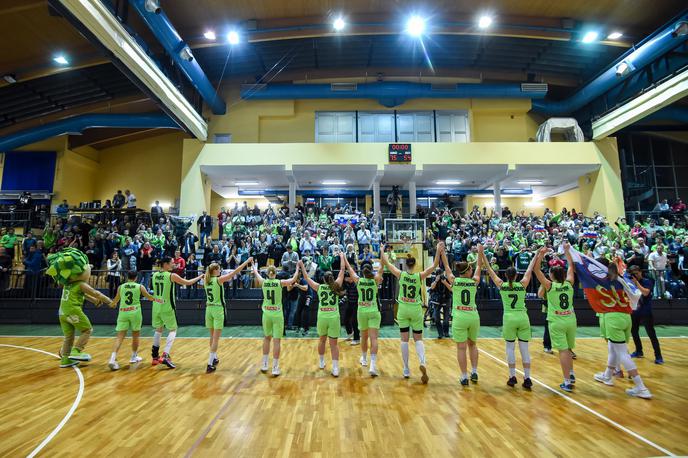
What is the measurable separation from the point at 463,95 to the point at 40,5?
62.6 ft

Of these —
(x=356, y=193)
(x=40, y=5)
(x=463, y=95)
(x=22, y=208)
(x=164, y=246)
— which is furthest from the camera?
(x=356, y=193)

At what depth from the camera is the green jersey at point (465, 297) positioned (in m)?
5.26

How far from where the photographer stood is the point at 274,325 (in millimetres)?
5844

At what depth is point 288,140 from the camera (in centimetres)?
2078

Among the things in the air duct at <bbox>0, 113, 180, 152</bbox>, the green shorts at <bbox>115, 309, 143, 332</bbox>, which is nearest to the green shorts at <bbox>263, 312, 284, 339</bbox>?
the green shorts at <bbox>115, 309, 143, 332</bbox>

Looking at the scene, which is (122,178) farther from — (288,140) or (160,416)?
(160,416)

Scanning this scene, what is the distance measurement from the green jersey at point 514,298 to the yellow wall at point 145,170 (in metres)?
22.1

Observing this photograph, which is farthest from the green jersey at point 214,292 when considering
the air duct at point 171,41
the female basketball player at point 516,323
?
the air duct at point 171,41

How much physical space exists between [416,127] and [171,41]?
45.2 feet

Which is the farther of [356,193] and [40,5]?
[356,193]

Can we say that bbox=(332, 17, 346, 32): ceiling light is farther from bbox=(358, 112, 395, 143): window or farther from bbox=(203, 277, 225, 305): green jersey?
bbox=(203, 277, 225, 305): green jersey

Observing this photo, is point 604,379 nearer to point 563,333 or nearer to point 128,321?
point 563,333

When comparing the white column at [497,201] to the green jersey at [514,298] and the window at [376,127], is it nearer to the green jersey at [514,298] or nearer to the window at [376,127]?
the window at [376,127]

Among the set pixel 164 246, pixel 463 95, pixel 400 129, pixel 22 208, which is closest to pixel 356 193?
pixel 400 129
